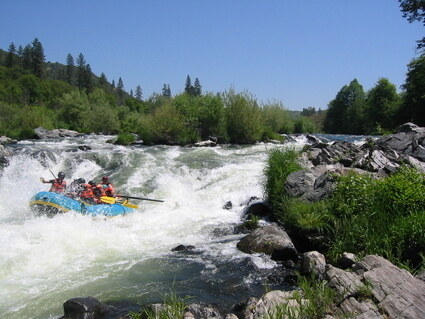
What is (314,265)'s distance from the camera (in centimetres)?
536

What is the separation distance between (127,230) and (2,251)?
2.91m

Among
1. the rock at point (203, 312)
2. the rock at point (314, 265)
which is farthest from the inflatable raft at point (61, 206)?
the rock at point (314, 265)

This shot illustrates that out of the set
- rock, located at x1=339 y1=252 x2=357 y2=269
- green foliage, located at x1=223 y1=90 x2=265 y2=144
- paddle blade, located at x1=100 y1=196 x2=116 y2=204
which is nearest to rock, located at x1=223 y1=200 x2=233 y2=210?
paddle blade, located at x1=100 y1=196 x2=116 y2=204

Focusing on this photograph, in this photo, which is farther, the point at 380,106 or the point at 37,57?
the point at 37,57

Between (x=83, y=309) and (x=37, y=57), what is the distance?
319 ft

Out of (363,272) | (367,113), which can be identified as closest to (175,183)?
(363,272)

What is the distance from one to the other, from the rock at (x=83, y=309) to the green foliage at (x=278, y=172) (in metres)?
5.32

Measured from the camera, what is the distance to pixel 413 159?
9922 mm

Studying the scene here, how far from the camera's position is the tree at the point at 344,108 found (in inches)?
2219

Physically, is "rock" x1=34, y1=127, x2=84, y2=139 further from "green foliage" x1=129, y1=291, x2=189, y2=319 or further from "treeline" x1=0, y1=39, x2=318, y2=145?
"green foliage" x1=129, y1=291, x2=189, y2=319

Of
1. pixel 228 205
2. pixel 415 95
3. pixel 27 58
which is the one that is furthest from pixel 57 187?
pixel 27 58

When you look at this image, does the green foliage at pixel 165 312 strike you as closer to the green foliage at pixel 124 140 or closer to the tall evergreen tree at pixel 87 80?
the green foliage at pixel 124 140

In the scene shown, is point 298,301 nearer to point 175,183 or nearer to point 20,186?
point 175,183

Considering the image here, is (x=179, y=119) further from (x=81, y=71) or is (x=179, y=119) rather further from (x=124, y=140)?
→ (x=81, y=71)
